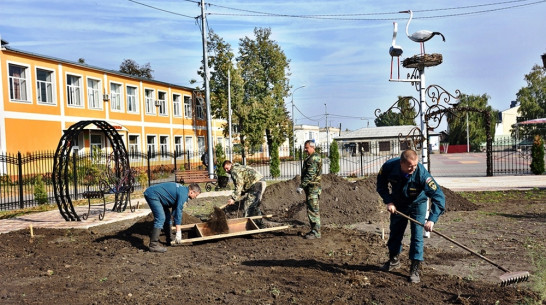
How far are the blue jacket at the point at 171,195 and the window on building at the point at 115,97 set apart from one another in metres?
24.2

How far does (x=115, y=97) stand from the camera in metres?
30.3

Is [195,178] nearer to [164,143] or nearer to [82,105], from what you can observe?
[82,105]

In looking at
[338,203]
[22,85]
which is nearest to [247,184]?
[338,203]

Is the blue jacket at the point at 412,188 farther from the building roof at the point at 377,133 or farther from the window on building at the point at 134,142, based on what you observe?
the building roof at the point at 377,133

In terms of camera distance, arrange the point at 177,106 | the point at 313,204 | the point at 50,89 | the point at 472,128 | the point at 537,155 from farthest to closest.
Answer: the point at 472,128
the point at 177,106
the point at 50,89
the point at 537,155
the point at 313,204

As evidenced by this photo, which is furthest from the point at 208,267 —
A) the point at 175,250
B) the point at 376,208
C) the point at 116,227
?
the point at 376,208

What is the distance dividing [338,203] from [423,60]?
444cm

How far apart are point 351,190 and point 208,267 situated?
241 inches

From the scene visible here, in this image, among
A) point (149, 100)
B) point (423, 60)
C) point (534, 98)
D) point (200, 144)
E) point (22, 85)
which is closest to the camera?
point (423, 60)

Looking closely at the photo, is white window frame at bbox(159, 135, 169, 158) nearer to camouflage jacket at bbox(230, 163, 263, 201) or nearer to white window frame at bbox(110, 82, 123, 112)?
white window frame at bbox(110, 82, 123, 112)

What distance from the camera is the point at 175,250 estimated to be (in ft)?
24.5

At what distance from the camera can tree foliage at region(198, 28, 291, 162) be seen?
35.5 meters

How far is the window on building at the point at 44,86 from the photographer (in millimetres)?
24484

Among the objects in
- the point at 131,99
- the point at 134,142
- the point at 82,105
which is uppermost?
the point at 131,99
